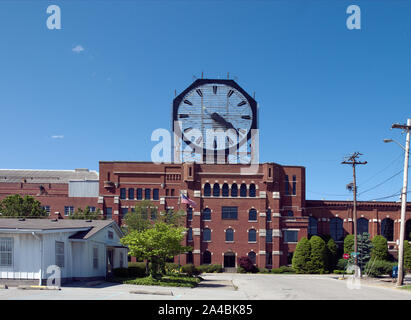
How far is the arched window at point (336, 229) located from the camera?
226 feet

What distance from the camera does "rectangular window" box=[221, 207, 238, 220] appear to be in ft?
216

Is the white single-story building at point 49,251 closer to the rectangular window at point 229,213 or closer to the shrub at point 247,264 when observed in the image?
the shrub at point 247,264

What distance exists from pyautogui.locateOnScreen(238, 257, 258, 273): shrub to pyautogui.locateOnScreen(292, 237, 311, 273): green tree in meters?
5.07

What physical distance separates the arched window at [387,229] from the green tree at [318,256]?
11.7 m

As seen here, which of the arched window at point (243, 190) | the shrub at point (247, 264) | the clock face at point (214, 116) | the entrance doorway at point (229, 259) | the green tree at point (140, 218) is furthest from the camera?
the clock face at point (214, 116)

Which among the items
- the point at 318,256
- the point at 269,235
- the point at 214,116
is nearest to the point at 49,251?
the point at 269,235

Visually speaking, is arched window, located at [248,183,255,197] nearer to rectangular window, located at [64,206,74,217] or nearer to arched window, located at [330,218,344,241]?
arched window, located at [330,218,344,241]

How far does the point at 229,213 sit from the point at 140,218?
16.1 m

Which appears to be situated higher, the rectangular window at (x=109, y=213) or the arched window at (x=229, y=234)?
the rectangular window at (x=109, y=213)

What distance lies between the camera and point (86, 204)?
6738cm

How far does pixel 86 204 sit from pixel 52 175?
75.6 feet

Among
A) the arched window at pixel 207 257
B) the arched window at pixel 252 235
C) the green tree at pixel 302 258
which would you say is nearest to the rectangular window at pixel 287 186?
the arched window at pixel 252 235

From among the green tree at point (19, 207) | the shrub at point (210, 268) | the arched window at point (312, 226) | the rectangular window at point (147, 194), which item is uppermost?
the rectangular window at point (147, 194)

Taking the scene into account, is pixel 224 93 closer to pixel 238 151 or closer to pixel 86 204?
pixel 238 151
